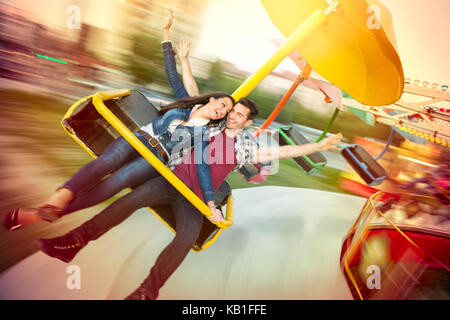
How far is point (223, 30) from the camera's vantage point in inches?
52.9

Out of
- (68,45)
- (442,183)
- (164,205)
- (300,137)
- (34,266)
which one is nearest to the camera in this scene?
(34,266)

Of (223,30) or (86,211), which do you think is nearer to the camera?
(86,211)

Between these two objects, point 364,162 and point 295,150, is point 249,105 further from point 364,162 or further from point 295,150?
point 364,162

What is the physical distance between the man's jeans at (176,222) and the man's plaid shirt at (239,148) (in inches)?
4.4

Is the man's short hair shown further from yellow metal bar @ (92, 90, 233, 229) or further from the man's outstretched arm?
yellow metal bar @ (92, 90, 233, 229)

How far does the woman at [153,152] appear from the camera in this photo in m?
0.94

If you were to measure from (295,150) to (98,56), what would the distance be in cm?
117

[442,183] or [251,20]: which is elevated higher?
[251,20]

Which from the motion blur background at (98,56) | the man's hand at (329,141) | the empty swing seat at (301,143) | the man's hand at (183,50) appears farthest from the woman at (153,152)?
the empty swing seat at (301,143)

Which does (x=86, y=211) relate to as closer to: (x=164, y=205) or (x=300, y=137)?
(x=164, y=205)

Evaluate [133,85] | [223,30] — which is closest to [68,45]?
[133,85]

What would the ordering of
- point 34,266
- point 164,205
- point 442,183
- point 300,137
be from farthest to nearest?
point 442,183, point 300,137, point 164,205, point 34,266

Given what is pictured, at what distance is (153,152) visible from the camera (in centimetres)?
102
